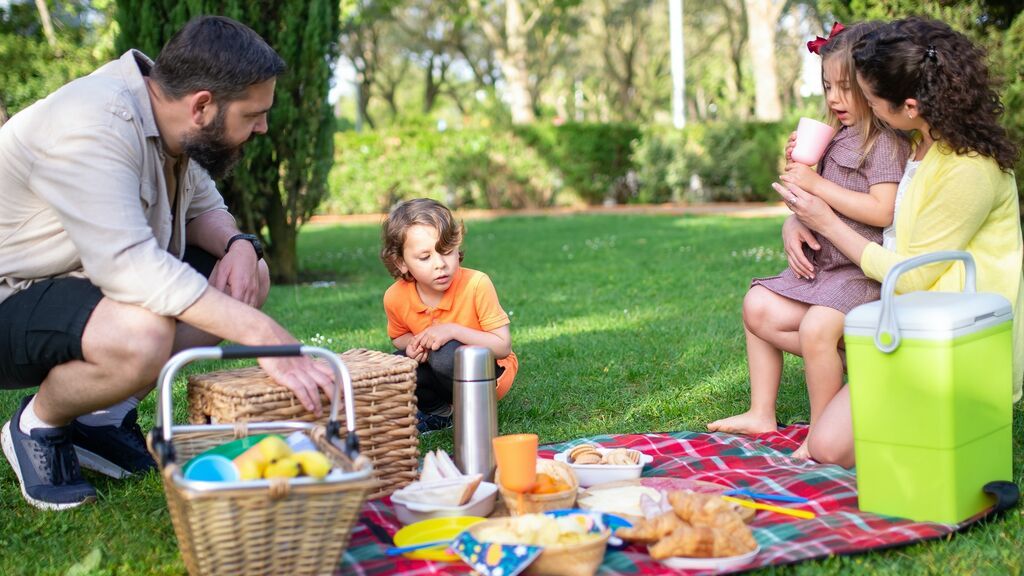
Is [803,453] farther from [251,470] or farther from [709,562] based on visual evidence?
[251,470]

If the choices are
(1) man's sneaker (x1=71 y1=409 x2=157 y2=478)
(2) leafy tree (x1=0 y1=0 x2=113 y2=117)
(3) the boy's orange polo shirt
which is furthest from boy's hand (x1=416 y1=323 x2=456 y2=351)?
(2) leafy tree (x1=0 y1=0 x2=113 y2=117)

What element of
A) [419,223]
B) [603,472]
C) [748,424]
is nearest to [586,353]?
[748,424]

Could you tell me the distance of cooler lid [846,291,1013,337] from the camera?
8.00 ft

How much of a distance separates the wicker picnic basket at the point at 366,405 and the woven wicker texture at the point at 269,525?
1.48 ft

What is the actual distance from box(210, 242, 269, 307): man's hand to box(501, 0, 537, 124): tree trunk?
20594 mm

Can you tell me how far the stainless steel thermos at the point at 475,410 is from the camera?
9.81ft

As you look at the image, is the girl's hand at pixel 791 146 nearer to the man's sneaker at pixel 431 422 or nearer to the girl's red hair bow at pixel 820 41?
the girl's red hair bow at pixel 820 41

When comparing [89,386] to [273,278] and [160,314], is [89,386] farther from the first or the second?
[273,278]

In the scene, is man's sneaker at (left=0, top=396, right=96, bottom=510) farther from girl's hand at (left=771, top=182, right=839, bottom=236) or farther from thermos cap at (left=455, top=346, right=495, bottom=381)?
girl's hand at (left=771, top=182, right=839, bottom=236)

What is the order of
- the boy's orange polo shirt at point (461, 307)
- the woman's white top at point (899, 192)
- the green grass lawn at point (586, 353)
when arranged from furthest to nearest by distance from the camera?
the boy's orange polo shirt at point (461, 307)
the woman's white top at point (899, 192)
the green grass lawn at point (586, 353)

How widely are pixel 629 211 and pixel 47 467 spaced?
549 inches

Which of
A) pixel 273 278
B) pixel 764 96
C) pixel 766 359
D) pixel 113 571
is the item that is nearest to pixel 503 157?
pixel 764 96

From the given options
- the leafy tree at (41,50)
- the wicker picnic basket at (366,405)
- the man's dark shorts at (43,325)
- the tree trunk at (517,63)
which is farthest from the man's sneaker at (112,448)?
the tree trunk at (517,63)

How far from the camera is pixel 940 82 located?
113 inches
